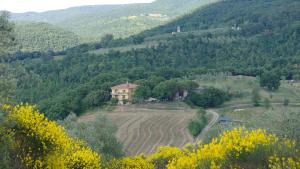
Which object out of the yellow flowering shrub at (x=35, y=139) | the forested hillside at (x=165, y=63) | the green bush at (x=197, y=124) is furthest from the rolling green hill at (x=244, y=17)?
the yellow flowering shrub at (x=35, y=139)

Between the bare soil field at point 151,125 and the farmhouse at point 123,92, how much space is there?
404 cm

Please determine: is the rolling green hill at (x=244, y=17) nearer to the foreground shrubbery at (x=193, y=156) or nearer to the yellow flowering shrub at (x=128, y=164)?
the yellow flowering shrub at (x=128, y=164)

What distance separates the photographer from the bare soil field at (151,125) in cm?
4849

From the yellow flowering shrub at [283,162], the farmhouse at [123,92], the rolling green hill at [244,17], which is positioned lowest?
the farmhouse at [123,92]

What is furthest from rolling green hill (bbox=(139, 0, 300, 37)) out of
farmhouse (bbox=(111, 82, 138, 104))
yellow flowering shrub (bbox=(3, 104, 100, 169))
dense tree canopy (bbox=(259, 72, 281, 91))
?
yellow flowering shrub (bbox=(3, 104, 100, 169))

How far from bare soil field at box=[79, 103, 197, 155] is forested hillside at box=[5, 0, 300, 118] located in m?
5.59

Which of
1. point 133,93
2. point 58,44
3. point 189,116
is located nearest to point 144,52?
point 133,93

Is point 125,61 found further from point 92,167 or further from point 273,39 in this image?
point 92,167

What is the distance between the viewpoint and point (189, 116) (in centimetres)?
5856

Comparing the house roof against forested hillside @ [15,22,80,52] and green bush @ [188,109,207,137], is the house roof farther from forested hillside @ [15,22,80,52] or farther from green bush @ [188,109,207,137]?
forested hillside @ [15,22,80,52]

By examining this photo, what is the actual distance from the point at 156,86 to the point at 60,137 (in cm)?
5446

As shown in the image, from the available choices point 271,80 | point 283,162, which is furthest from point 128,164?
point 271,80

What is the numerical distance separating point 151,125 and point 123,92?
15.0 metres

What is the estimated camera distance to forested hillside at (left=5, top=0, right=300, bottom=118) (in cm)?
6888
